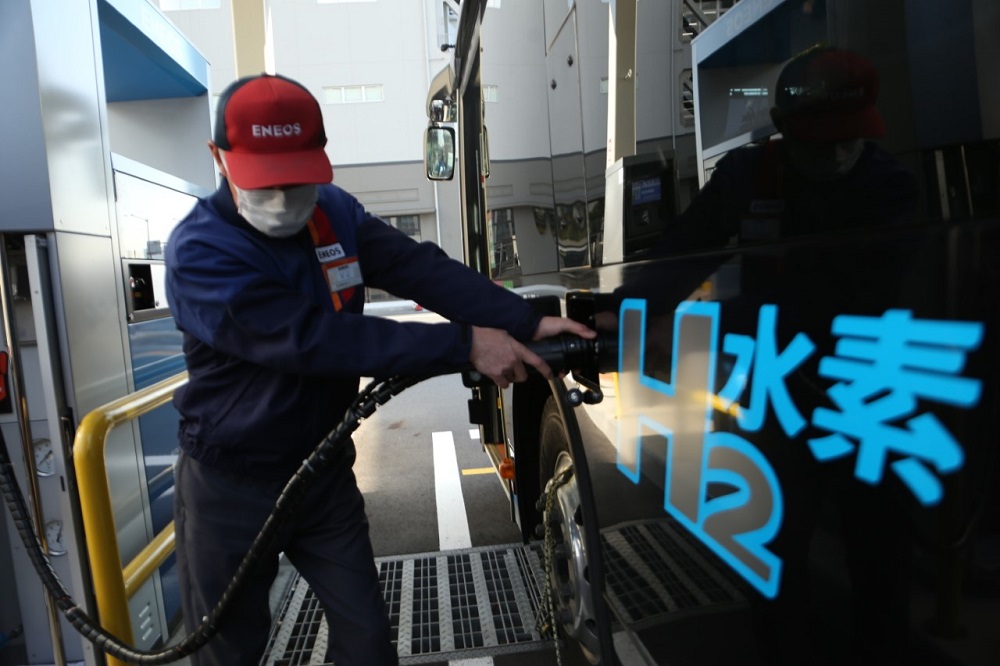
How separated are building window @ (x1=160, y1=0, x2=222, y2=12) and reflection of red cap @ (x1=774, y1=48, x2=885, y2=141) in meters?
20.9

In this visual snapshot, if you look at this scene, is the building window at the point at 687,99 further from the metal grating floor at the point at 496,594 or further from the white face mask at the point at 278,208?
the white face mask at the point at 278,208

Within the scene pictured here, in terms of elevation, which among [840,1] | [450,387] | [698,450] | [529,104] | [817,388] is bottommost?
[450,387]

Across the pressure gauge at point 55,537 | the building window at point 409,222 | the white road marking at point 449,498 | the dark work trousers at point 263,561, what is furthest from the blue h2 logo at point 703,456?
the building window at point 409,222

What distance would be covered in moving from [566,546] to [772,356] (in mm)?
1321

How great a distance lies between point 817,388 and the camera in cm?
93

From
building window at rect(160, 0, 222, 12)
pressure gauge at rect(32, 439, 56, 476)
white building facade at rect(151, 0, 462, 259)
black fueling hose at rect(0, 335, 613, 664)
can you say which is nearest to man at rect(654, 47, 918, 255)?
black fueling hose at rect(0, 335, 613, 664)

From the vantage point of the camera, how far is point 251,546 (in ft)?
6.13

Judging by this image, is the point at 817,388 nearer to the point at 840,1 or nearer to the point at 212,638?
the point at 840,1

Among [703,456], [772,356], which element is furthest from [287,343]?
[772,356]

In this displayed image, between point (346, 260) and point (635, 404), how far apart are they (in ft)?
2.85

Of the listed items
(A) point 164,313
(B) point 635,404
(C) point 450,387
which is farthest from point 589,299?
(C) point 450,387

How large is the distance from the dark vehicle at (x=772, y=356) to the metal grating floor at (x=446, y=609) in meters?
0.85

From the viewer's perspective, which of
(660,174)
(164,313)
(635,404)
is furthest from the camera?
(164,313)

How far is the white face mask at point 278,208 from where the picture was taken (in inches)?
67.8
